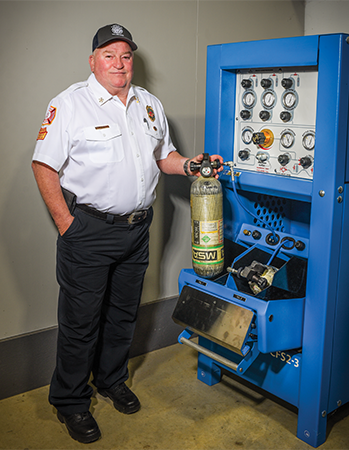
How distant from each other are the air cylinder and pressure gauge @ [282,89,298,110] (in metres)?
0.45

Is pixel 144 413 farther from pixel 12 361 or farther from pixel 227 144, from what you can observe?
pixel 227 144

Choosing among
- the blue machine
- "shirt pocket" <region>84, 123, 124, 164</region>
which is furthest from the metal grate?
"shirt pocket" <region>84, 123, 124, 164</region>

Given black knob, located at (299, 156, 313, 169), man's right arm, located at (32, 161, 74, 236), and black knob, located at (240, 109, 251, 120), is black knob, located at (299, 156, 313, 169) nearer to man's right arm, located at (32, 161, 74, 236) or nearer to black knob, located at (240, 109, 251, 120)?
black knob, located at (240, 109, 251, 120)

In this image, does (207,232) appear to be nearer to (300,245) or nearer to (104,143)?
(300,245)

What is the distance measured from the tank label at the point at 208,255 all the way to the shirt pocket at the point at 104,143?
542 millimetres

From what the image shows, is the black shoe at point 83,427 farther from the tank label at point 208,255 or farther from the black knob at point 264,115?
the black knob at point 264,115

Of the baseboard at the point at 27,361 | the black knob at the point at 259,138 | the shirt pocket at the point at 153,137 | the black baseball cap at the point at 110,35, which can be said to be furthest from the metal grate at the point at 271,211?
the baseboard at the point at 27,361

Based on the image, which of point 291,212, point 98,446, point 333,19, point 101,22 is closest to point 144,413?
point 98,446

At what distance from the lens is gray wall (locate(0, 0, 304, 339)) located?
2.27 m

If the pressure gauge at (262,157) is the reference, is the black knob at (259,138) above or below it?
above

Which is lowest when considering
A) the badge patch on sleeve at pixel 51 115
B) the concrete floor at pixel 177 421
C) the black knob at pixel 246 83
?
the concrete floor at pixel 177 421

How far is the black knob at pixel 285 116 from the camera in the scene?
206 centimetres

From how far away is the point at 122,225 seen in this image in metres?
2.21

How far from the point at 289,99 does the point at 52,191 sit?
1.11m
